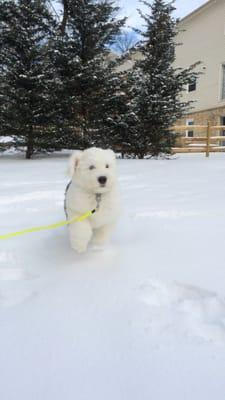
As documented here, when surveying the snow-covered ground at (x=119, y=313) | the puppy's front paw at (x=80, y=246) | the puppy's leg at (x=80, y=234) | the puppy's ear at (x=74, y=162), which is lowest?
the snow-covered ground at (x=119, y=313)

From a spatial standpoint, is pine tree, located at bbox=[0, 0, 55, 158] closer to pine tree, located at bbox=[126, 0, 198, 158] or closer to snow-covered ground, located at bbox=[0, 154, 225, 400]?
pine tree, located at bbox=[126, 0, 198, 158]

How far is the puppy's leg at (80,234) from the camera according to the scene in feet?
10.4

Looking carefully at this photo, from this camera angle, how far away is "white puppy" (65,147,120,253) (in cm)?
305

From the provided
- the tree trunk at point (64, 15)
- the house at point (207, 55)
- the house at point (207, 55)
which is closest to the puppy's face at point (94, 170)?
the tree trunk at point (64, 15)

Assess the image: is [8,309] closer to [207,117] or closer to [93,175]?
[93,175]

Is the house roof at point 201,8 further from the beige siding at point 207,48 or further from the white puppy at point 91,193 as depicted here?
the white puppy at point 91,193

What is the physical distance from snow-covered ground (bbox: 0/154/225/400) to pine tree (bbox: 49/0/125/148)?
371 inches

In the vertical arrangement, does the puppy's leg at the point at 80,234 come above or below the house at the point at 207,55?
below

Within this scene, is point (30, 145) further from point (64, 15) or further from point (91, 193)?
point (91, 193)

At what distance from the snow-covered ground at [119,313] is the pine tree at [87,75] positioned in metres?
9.42

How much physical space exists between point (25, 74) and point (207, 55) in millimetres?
15499

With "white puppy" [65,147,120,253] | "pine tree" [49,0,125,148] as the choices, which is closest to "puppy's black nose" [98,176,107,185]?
"white puppy" [65,147,120,253]

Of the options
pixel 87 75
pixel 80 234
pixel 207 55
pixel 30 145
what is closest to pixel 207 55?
pixel 207 55

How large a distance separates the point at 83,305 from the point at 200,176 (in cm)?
670
